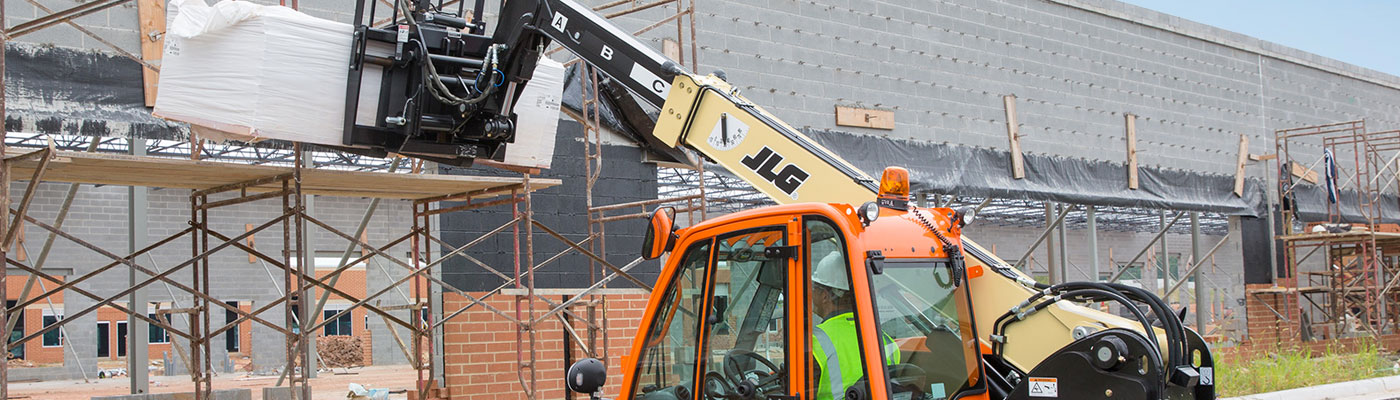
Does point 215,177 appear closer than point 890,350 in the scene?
No

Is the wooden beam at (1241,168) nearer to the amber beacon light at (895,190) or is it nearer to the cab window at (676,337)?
the amber beacon light at (895,190)

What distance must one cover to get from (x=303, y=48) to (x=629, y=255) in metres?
5.54

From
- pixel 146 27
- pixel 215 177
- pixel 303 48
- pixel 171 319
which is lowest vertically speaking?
pixel 171 319

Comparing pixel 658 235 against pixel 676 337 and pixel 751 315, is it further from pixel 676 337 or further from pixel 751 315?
pixel 751 315

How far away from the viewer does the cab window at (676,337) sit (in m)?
4.83

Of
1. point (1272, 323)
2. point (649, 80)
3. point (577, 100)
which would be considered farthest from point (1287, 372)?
point (649, 80)

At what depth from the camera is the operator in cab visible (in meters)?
4.44

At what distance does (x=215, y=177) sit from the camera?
8.48m

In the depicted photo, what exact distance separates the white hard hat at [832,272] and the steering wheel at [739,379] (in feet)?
1.26

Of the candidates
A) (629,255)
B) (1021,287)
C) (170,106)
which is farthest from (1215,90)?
(170,106)

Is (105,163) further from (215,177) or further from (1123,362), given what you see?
(1123,362)

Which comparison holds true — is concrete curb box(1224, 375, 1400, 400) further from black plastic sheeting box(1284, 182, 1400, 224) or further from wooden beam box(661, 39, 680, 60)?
wooden beam box(661, 39, 680, 60)

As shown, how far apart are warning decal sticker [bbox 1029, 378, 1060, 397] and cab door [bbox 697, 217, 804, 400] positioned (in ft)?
3.19

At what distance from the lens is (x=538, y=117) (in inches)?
332
